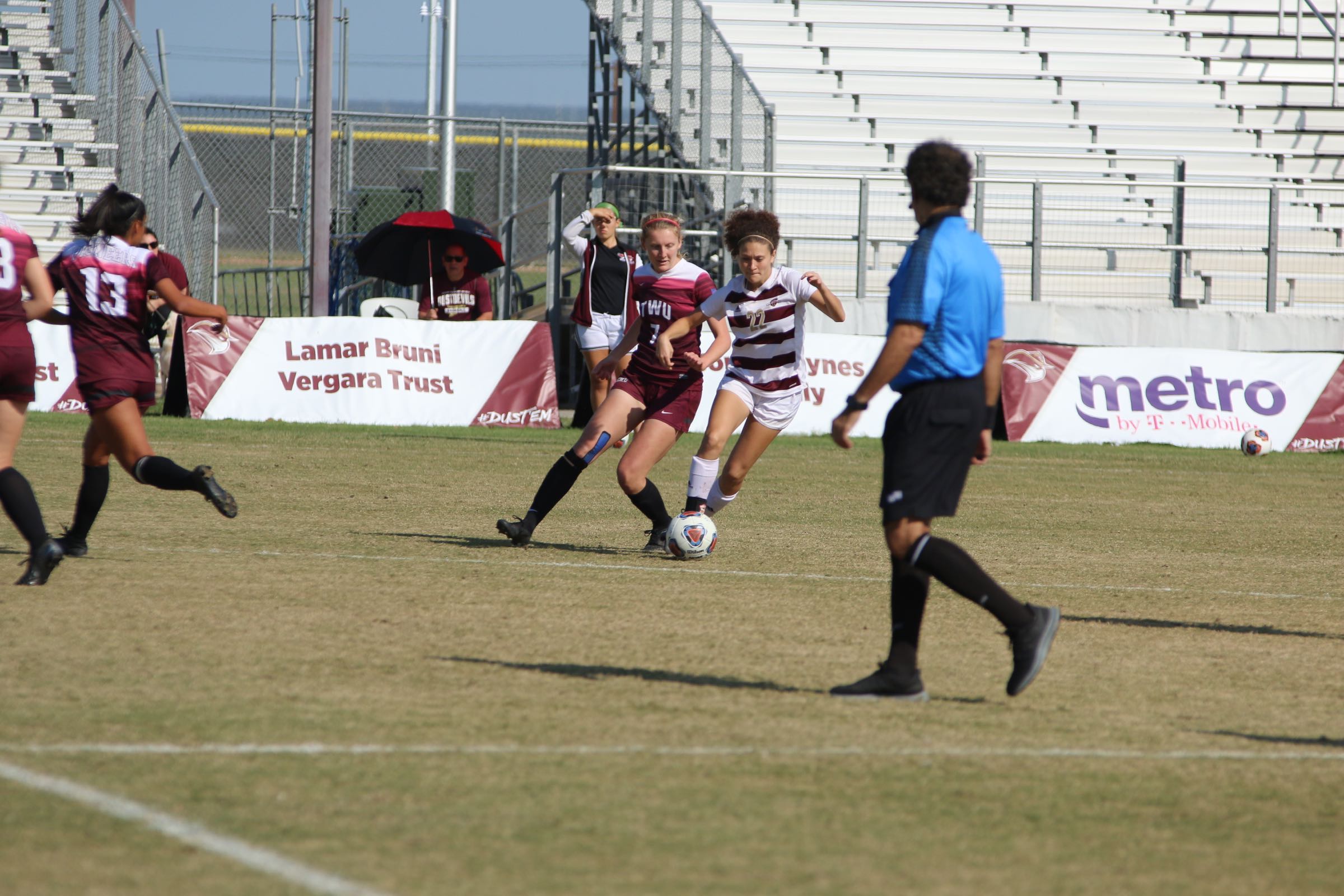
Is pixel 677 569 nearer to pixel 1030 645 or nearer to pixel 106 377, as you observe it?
pixel 106 377

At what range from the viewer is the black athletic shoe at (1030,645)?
19.1ft

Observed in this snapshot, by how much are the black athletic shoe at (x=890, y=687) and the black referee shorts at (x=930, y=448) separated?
56 cm

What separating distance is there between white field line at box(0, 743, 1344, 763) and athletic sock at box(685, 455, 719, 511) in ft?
14.6

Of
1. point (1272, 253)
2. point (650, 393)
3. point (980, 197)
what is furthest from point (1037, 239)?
point (650, 393)

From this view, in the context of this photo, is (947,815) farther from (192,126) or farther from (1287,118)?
(1287,118)

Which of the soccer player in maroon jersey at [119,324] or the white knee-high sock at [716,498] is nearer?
the soccer player in maroon jersey at [119,324]

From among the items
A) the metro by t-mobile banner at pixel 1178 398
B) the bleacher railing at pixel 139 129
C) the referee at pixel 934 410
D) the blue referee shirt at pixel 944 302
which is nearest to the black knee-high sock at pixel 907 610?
the referee at pixel 934 410

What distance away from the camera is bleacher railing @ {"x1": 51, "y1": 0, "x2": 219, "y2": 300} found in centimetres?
2020

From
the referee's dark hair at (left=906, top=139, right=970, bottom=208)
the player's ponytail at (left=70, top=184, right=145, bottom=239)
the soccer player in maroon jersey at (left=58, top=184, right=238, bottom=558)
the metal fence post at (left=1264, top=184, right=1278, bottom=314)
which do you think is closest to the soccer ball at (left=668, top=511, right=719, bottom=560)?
the soccer player in maroon jersey at (left=58, top=184, right=238, bottom=558)

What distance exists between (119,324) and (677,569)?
3.14 m

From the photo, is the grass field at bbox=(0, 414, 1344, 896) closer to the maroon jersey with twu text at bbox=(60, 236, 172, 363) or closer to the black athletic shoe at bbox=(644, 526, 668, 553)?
the black athletic shoe at bbox=(644, 526, 668, 553)

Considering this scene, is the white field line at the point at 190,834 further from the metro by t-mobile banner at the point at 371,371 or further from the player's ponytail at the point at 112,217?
the metro by t-mobile banner at the point at 371,371

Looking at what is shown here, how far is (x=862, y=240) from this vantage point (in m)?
21.0

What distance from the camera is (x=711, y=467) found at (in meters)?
9.59
